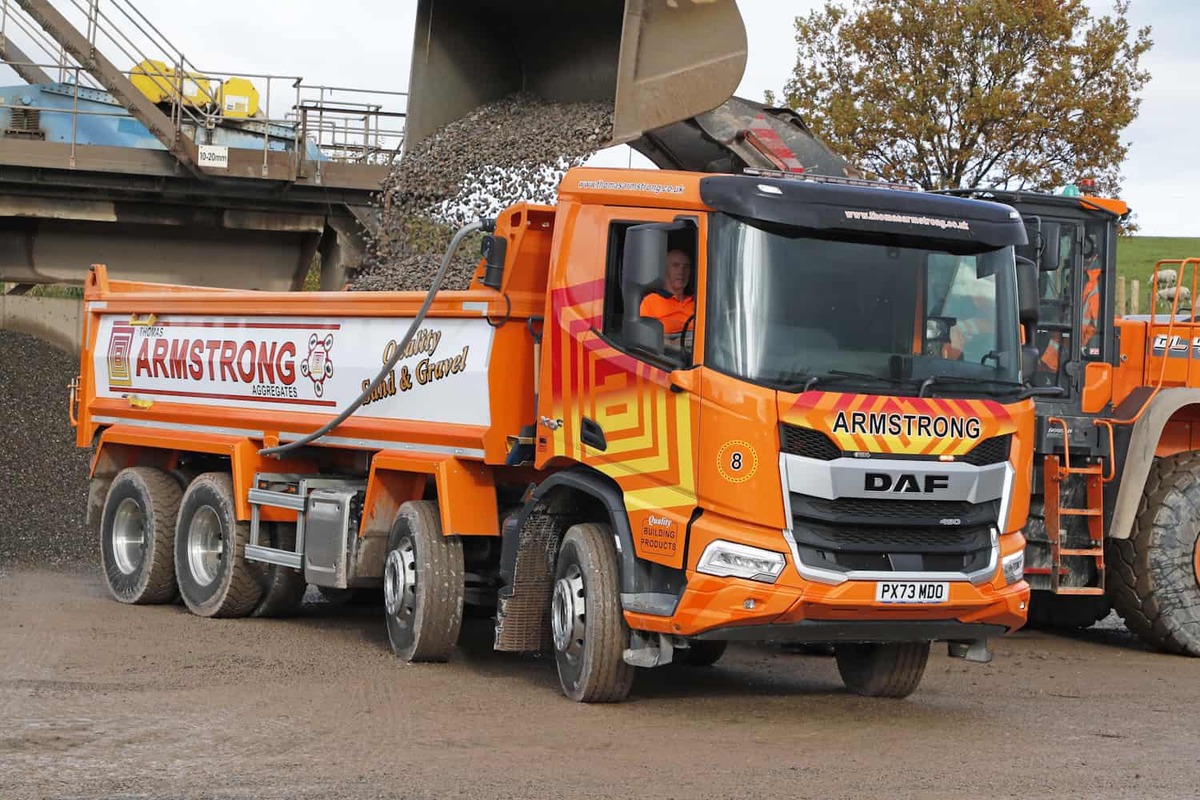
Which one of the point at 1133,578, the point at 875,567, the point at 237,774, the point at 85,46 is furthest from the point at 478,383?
the point at 85,46

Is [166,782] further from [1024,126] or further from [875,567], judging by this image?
[1024,126]

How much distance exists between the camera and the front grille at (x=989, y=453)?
26.1ft

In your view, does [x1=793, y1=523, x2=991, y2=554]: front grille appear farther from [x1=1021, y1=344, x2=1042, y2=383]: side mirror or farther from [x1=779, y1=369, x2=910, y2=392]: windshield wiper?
[x1=1021, y1=344, x2=1042, y2=383]: side mirror

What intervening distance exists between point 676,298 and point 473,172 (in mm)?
5908

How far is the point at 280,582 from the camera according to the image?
12.1 m

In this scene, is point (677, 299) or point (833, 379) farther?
point (677, 299)

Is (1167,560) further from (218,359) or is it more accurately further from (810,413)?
(218,359)

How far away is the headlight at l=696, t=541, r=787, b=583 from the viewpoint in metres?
7.64

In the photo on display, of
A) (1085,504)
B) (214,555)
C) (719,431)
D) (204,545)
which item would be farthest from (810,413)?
(204,545)

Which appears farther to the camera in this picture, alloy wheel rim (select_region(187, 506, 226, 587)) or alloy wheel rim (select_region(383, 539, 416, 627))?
alloy wheel rim (select_region(187, 506, 226, 587))

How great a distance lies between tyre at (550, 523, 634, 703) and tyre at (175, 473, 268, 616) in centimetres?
404

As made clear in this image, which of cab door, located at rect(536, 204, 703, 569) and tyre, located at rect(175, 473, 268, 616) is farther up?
cab door, located at rect(536, 204, 703, 569)

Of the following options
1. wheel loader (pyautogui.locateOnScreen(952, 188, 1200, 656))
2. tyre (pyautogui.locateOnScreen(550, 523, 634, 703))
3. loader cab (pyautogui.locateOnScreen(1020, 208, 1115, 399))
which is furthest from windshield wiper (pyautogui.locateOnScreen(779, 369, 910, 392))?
loader cab (pyautogui.locateOnScreen(1020, 208, 1115, 399))

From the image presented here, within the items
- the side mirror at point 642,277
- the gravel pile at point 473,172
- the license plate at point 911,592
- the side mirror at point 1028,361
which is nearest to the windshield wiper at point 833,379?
the side mirror at point 642,277
